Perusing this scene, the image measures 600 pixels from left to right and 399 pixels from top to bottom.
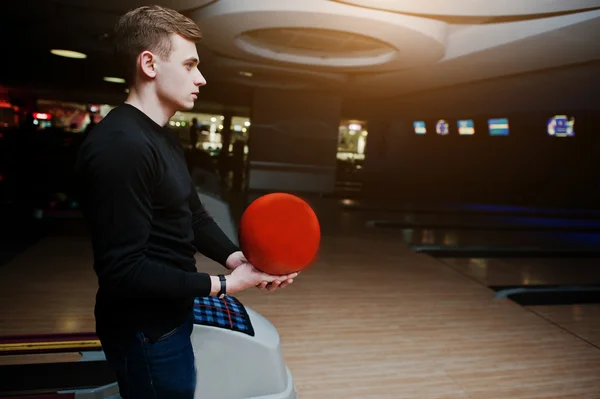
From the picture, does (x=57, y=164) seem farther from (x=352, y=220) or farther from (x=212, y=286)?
(x=212, y=286)

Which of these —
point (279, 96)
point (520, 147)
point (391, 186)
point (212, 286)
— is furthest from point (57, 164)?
point (520, 147)

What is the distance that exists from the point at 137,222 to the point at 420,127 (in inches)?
614

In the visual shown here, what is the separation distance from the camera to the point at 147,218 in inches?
35.2

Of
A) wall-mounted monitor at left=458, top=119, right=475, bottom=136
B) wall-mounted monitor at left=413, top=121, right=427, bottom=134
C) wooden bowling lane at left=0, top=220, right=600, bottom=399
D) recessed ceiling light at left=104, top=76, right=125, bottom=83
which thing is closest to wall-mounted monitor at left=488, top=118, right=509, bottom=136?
wall-mounted monitor at left=458, top=119, right=475, bottom=136

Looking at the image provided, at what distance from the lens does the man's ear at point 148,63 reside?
0.95m

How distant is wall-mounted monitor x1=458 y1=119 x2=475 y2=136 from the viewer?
13.6m

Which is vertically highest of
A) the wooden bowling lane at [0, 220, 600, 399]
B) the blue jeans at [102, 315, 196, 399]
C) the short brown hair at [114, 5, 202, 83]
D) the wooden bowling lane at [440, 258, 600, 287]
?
the short brown hair at [114, 5, 202, 83]

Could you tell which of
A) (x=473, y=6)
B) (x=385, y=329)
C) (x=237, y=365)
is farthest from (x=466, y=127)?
(x=237, y=365)

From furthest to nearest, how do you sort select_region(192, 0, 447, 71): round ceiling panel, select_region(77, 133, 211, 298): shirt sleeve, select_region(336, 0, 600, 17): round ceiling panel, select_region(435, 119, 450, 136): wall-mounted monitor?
1. select_region(435, 119, 450, 136): wall-mounted monitor
2. select_region(192, 0, 447, 71): round ceiling panel
3. select_region(336, 0, 600, 17): round ceiling panel
4. select_region(77, 133, 211, 298): shirt sleeve

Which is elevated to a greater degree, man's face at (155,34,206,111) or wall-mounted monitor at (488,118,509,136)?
wall-mounted monitor at (488,118,509,136)

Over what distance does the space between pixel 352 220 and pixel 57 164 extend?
5.69m

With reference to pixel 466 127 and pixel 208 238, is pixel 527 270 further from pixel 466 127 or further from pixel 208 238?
pixel 466 127

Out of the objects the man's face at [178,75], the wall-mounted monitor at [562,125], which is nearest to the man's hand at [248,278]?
the man's face at [178,75]

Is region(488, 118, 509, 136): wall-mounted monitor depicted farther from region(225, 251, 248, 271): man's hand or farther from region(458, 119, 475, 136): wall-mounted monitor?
region(225, 251, 248, 271): man's hand
